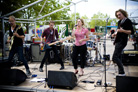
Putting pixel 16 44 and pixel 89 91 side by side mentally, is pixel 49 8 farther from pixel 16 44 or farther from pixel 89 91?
pixel 89 91

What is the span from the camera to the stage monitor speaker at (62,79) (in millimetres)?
3496

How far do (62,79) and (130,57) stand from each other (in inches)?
160

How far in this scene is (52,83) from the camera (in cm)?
367

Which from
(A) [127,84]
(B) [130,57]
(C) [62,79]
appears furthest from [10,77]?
(B) [130,57]

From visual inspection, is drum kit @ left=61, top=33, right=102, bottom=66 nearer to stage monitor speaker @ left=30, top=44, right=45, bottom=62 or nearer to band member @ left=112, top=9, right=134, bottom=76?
stage monitor speaker @ left=30, top=44, right=45, bottom=62

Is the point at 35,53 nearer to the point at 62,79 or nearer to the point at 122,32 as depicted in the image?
the point at 62,79

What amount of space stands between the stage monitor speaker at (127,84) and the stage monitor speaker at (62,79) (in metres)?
1.03

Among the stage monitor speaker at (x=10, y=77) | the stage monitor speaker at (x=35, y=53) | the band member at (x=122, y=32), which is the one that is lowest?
the stage monitor speaker at (x=10, y=77)

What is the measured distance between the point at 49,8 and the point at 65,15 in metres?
4.12

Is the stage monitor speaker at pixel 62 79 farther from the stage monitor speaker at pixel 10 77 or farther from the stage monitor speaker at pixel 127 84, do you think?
the stage monitor speaker at pixel 127 84

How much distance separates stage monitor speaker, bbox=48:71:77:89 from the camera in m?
3.50

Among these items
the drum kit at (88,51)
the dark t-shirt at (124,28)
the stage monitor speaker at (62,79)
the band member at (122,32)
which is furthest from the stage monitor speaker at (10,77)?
the drum kit at (88,51)

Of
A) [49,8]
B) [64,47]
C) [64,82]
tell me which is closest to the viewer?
[64,82]

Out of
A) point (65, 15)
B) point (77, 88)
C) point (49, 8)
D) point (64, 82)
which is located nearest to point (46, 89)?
point (64, 82)
